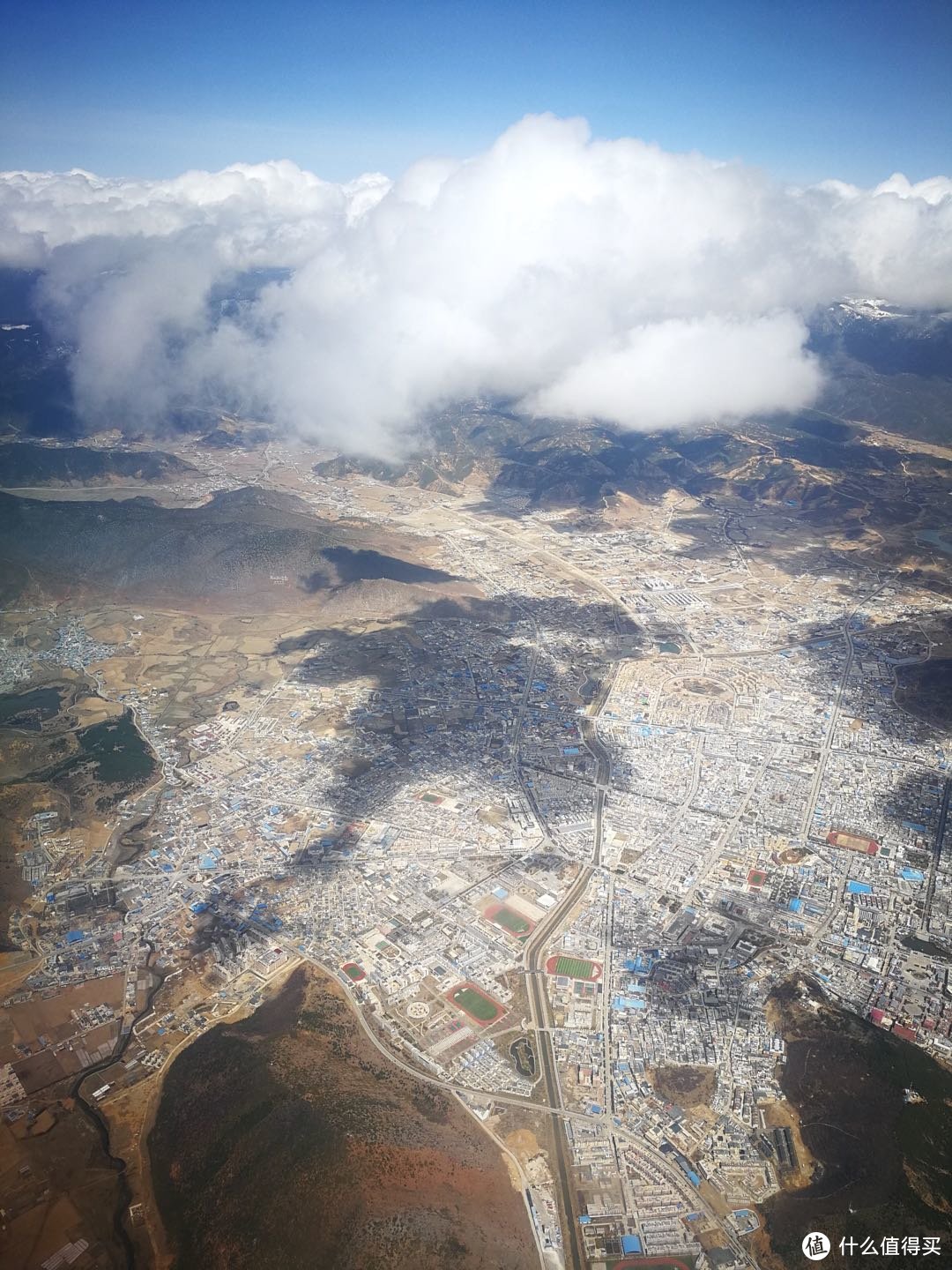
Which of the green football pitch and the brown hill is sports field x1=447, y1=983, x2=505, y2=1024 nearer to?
the green football pitch

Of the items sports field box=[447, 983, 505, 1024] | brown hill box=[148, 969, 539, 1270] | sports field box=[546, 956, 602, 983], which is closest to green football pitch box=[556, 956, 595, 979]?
sports field box=[546, 956, 602, 983]

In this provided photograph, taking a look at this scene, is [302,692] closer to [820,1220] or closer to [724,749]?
[724,749]

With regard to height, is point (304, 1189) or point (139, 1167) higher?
point (304, 1189)

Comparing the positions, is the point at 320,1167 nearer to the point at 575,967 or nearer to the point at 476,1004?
the point at 476,1004

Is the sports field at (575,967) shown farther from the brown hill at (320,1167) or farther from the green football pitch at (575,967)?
the brown hill at (320,1167)

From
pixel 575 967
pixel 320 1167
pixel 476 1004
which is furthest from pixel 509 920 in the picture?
pixel 320 1167

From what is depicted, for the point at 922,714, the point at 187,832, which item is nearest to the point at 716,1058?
the point at 187,832
